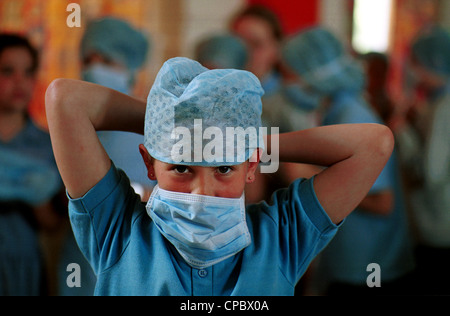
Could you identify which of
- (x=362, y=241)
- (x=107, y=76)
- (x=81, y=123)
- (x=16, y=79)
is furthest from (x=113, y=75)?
(x=362, y=241)

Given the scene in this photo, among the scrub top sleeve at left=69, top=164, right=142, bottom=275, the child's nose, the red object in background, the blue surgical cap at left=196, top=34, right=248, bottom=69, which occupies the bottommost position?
the scrub top sleeve at left=69, top=164, right=142, bottom=275

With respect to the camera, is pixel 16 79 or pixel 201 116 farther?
pixel 16 79

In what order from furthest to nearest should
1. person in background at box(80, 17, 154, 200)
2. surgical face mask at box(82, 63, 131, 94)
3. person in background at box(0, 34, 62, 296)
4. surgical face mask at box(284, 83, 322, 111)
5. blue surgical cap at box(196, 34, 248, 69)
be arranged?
blue surgical cap at box(196, 34, 248, 69) → surgical face mask at box(284, 83, 322, 111) → person in background at box(0, 34, 62, 296) → surgical face mask at box(82, 63, 131, 94) → person in background at box(80, 17, 154, 200)

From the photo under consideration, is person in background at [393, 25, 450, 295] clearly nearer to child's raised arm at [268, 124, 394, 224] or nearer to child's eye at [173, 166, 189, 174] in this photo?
child's raised arm at [268, 124, 394, 224]

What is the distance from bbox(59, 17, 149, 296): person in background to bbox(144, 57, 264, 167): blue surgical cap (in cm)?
11

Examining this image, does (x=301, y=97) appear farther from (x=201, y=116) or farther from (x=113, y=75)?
(x=201, y=116)

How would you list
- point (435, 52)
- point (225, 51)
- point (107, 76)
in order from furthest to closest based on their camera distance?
1. point (435, 52)
2. point (225, 51)
3. point (107, 76)

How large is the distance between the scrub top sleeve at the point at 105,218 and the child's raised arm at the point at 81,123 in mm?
15

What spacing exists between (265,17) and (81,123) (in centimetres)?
159

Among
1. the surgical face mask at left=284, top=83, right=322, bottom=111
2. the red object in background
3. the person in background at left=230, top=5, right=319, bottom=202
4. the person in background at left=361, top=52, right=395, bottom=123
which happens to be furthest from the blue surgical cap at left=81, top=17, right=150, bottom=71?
the red object in background

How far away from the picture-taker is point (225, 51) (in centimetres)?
154

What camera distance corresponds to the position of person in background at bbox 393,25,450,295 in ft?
5.37

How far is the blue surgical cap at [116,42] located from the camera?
1200mm
